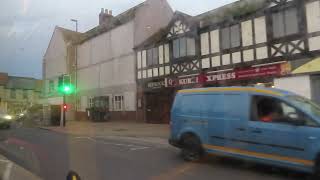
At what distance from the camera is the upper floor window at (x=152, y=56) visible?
28875 mm

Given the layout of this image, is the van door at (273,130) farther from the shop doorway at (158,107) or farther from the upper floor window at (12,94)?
the upper floor window at (12,94)

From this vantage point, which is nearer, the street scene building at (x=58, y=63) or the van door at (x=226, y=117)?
the van door at (x=226, y=117)

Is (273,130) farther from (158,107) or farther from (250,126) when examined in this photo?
(158,107)

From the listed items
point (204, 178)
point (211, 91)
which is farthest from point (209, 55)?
point (204, 178)

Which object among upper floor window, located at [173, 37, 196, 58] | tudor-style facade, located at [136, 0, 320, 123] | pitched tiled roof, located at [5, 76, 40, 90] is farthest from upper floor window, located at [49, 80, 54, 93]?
pitched tiled roof, located at [5, 76, 40, 90]

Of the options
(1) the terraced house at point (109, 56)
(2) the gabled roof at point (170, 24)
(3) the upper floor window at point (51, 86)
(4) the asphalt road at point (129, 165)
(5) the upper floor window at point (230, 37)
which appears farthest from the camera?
(3) the upper floor window at point (51, 86)

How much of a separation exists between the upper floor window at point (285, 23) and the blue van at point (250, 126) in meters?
9.84

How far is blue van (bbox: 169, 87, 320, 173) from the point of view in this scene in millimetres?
8625

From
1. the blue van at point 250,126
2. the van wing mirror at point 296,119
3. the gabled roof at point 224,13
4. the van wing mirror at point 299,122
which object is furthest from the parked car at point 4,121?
the van wing mirror at point 299,122

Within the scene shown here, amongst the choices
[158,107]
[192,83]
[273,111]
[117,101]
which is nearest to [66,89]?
[158,107]

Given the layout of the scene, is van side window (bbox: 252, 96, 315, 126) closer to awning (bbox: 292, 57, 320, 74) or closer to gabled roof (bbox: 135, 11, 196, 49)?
awning (bbox: 292, 57, 320, 74)

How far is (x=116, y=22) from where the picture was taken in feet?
116

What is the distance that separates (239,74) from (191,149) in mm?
11616

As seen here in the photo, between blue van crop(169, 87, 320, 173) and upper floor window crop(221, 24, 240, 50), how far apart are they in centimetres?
1130
